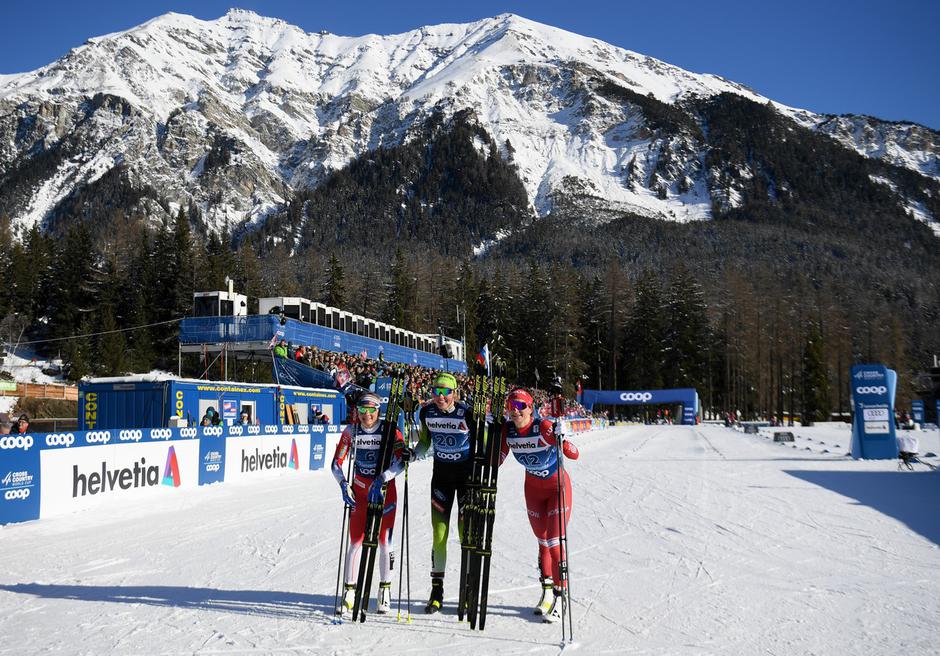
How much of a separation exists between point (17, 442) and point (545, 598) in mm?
9285

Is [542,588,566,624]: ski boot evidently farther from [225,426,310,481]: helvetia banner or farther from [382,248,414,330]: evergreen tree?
[382,248,414,330]: evergreen tree

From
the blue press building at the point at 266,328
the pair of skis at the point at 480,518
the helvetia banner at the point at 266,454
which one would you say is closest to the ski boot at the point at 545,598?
the pair of skis at the point at 480,518

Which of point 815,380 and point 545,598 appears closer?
point 545,598

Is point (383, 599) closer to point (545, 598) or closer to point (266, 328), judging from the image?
point (545, 598)

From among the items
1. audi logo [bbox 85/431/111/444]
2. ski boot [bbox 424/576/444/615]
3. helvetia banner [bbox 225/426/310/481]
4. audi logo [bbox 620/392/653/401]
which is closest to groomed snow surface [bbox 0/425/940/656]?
ski boot [bbox 424/576/444/615]

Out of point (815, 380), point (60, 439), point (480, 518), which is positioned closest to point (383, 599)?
point (480, 518)

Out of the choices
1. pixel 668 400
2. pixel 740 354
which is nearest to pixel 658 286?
pixel 740 354

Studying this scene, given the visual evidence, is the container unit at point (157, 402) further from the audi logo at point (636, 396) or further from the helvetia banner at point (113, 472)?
the audi logo at point (636, 396)

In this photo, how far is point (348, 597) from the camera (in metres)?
6.22

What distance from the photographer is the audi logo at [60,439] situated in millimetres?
11898

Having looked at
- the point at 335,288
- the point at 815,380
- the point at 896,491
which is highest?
the point at 335,288

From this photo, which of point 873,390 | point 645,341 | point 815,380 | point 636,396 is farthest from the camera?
point 645,341

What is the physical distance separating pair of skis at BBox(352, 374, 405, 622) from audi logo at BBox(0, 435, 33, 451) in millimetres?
7787

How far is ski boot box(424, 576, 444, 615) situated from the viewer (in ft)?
20.7
